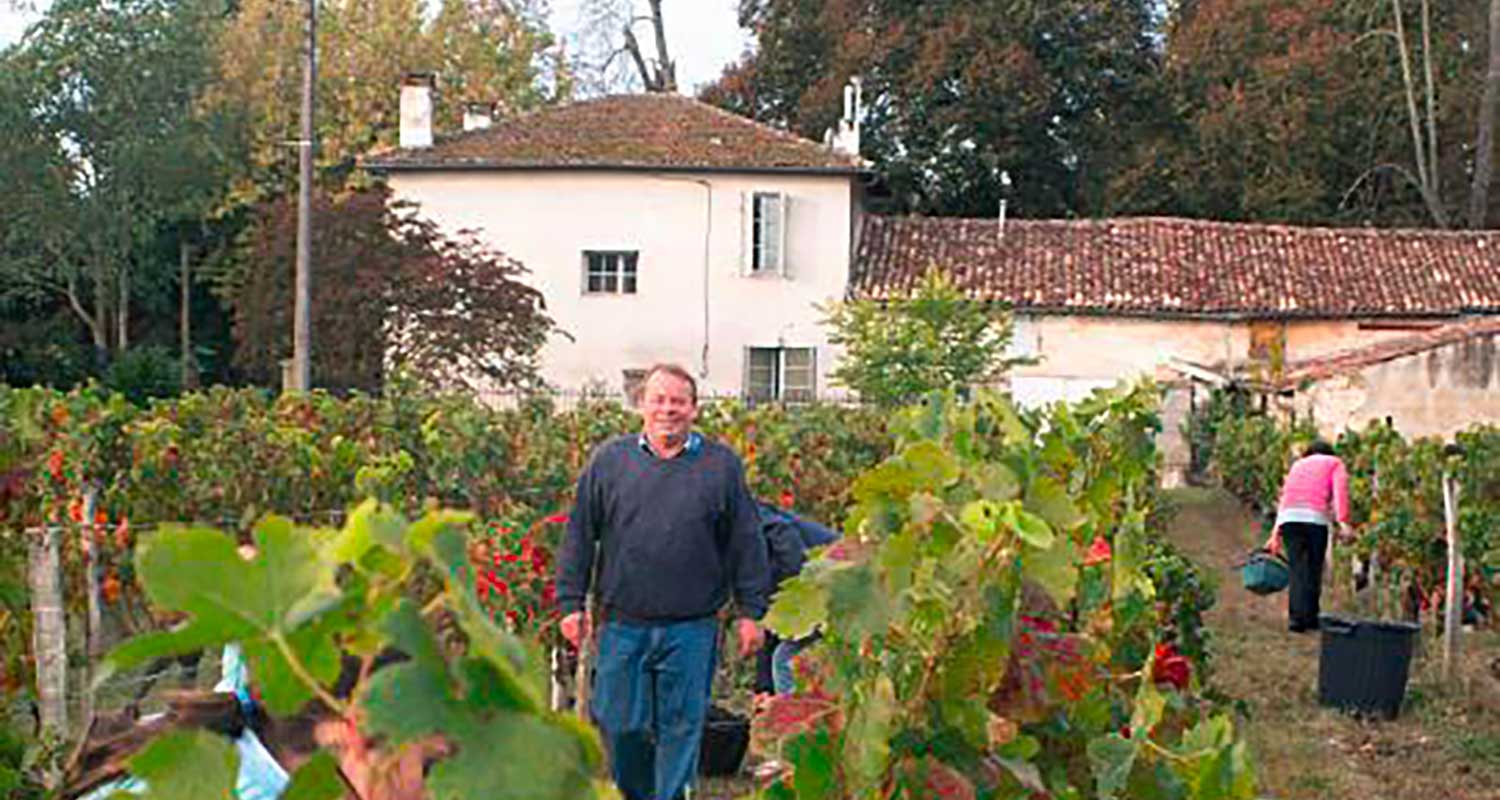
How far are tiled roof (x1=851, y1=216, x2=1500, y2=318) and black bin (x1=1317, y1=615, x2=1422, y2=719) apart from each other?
22.8 m

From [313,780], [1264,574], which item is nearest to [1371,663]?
[1264,574]

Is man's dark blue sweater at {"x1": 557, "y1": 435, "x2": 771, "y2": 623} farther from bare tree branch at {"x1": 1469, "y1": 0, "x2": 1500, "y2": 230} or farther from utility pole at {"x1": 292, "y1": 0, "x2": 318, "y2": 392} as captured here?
bare tree branch at {"x1": 1469, "y1": 0, "x2": 1500, "y2": 230}

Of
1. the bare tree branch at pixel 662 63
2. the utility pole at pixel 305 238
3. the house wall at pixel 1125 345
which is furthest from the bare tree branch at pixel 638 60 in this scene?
the utility pole at pixel 305 238

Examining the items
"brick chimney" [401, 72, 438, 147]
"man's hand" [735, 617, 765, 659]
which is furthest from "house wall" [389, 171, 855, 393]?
"man's hand" [735, 617, 765, 659]

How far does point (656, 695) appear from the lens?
682 centimetres

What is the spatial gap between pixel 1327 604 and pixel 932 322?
1287cm

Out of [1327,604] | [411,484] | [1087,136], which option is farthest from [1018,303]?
[411,484]

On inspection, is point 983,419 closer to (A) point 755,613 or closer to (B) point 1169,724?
(A) point 755,613

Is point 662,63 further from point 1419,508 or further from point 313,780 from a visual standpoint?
point 313,780

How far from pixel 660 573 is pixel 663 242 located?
90.9ft

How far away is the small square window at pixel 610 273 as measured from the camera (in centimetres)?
3419

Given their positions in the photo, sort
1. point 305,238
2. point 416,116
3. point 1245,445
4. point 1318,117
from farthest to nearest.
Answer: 1. point 1318,117
2. point 416,116
3. point 1245,445
4. point 305,238

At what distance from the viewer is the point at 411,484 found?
46.8 feet

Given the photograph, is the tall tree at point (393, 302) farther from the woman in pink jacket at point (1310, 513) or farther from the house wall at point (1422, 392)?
the woman in pink jacket at point (1310, 513)
